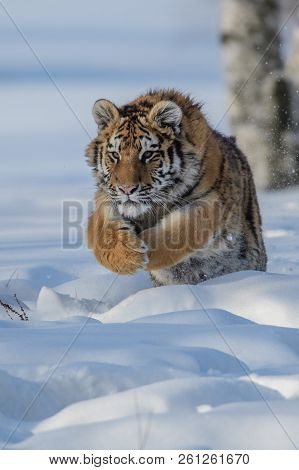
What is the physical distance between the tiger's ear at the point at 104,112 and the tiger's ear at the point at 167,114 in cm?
26

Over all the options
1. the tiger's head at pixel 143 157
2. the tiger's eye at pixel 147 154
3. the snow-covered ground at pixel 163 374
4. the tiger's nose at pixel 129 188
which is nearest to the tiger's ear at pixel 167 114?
the tiger's head at pixel 143 157

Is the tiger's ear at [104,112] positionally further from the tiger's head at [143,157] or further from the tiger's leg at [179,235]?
the tiger's leg at [179,235]

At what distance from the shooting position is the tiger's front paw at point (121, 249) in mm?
5633

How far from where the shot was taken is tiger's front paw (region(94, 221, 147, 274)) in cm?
563

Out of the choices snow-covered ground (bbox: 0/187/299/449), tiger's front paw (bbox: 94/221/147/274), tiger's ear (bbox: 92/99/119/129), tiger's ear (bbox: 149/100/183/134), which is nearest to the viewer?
snow-covered ground (bbox: 0/187/299/449)

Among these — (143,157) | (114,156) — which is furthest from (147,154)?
(114,156)

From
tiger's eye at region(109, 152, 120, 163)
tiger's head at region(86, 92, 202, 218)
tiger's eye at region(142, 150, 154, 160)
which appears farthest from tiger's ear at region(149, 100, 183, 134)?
tiger's eye at region(109, 152, 120, 163)

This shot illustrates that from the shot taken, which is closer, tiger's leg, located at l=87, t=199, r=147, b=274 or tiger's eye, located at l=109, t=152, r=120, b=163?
tiger's leg, located at l=87, t=199, r=147, b=274

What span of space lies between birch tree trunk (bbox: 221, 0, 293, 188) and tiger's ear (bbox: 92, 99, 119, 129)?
625cm

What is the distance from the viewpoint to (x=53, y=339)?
394 cm

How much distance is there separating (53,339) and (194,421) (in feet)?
3.46

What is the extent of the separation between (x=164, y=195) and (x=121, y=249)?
19.9 inches

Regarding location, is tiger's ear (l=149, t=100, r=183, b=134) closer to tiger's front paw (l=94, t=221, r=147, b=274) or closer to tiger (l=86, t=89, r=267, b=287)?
tiger (l=86, t=89, r=267, b=287)

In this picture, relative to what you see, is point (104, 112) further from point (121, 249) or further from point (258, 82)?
point (258, 82)
